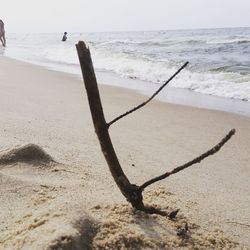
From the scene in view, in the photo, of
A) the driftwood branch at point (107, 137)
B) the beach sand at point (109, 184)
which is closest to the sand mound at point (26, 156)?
the beach sand at point (109, 184)

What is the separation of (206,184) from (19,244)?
180 cm

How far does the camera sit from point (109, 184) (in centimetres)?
278

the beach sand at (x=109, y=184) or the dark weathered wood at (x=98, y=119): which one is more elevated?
the dark weathered wood at (x=98, y=119)

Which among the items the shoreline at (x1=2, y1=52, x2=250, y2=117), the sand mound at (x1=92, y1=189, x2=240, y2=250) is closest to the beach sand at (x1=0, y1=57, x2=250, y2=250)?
the sand mound at (x1=92, y1=189, x2=240, y2=250)

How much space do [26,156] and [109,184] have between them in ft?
2.09

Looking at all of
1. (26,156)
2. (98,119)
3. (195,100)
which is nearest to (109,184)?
(26,156)

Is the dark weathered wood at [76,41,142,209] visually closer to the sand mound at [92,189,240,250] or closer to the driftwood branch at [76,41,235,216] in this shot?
the driftwood branch at [76,41,235,216]

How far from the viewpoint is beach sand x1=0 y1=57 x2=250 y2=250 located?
6.55 feet

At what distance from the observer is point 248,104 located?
25.3ft

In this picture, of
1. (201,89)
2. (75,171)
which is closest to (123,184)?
(75,171)

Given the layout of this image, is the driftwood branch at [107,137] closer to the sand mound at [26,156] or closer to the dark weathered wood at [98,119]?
the dark weathered wood at [98,119]

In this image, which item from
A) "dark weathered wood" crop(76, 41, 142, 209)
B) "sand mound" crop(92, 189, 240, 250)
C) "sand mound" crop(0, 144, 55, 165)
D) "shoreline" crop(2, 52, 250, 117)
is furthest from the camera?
"shoreline" crop(2, 52, 250, 117)

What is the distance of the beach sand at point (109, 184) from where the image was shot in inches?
78.6

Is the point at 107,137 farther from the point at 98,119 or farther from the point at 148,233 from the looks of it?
the point at 148,233
